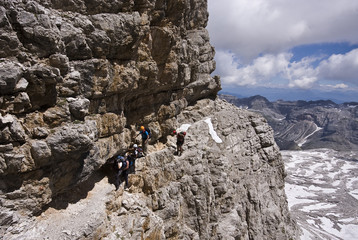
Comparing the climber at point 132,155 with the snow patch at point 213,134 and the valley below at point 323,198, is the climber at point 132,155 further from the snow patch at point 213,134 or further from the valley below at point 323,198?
the valley below at point 323,198

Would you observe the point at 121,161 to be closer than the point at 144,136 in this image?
Yes

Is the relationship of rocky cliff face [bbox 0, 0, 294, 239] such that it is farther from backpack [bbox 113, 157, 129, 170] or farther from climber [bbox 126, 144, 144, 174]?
backpack [bbox 113, 157, 129, 170]

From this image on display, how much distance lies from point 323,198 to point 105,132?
147 metres

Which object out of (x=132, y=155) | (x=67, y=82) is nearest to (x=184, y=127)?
(x=132, y=155)

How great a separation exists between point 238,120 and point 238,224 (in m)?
18.8

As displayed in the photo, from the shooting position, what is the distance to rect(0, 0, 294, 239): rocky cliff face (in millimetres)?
14578

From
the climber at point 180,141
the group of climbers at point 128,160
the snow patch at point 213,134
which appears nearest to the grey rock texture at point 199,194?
the snow patch at point 213,134

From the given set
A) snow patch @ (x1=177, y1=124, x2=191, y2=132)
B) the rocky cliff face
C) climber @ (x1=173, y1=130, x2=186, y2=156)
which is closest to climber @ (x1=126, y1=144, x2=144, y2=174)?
the rocky cliff face

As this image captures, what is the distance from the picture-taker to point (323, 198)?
134 m

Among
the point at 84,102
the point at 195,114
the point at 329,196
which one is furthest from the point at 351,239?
the point at 84,102

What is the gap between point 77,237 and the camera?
16219mm

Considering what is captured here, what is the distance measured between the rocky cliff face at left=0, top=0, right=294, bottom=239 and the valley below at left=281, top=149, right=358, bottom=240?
2124 inches

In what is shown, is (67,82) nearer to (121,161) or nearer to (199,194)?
(121,161)

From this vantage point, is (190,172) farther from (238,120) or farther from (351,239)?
(351,239)
